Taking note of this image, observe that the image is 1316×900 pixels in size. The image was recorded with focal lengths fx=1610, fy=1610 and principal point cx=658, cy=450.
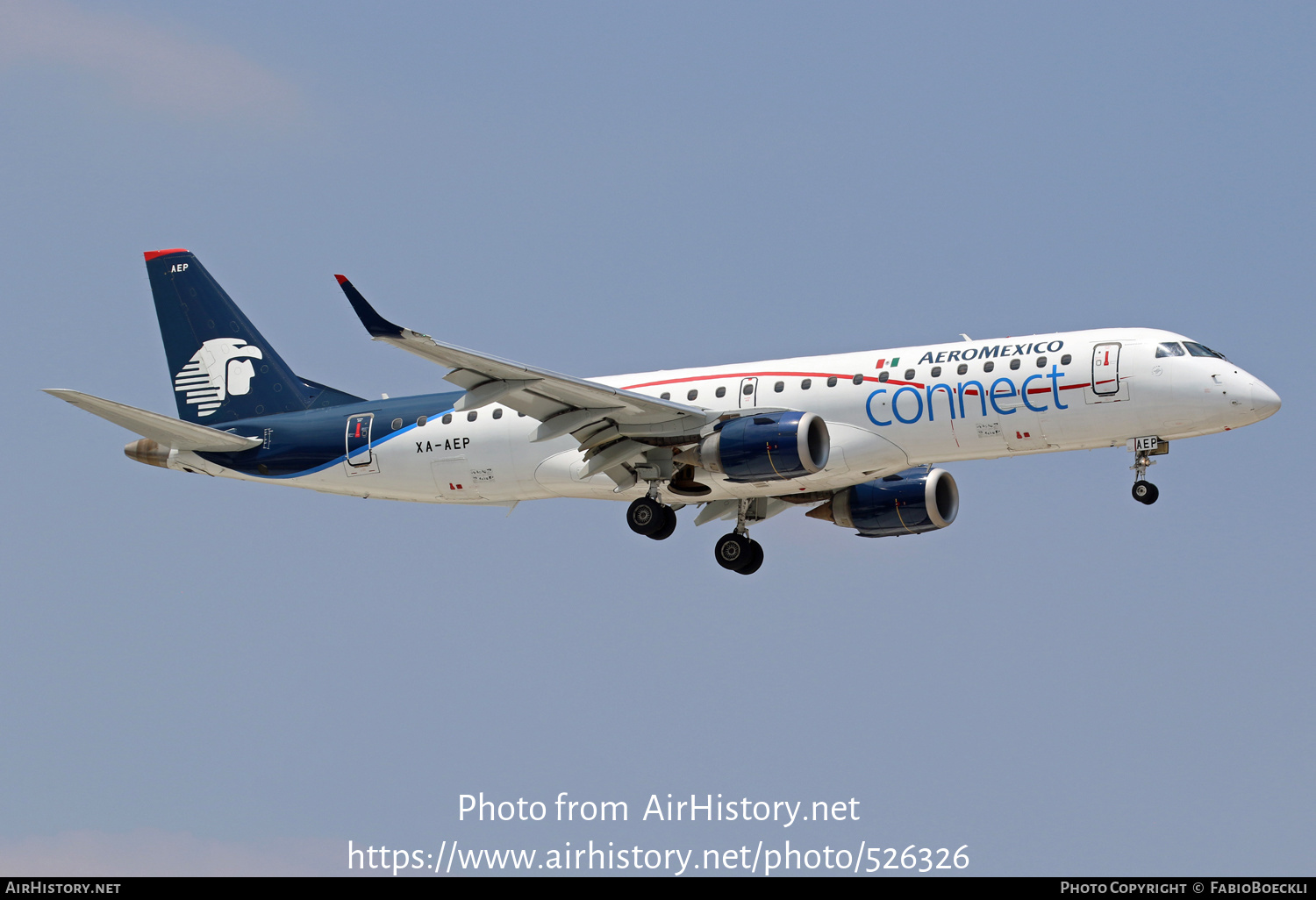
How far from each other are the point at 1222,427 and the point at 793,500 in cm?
1172

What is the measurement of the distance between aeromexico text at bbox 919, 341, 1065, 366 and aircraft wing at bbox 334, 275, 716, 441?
5.74m

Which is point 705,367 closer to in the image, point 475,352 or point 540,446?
point 540,446

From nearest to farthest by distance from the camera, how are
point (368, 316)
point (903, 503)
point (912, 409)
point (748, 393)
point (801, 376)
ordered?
point (368, 316)
point (912, 409)
point (801, 376)
point (748, 393)
point (903, 503)

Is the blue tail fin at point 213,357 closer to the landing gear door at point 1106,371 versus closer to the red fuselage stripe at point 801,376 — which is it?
the red fuselage stripe at point 801,376

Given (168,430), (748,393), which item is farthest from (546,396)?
(168,430)

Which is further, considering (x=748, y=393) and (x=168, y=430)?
(x=168, y=430)

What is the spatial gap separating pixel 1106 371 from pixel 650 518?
11534 mm

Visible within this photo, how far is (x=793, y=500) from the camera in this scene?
43.7 metres

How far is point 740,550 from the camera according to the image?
43406mm

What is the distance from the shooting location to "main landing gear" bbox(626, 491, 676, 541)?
132 ft

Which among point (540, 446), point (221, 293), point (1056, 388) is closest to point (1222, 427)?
point (1056, 388)

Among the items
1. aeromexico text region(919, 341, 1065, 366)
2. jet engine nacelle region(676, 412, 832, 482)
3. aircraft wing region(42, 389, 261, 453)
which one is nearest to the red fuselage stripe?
aeromexico text region(919, 341, 1065, 366)

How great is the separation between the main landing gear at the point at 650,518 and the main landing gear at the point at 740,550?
3252 mm

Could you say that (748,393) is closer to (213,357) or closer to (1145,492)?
(1145,492)
